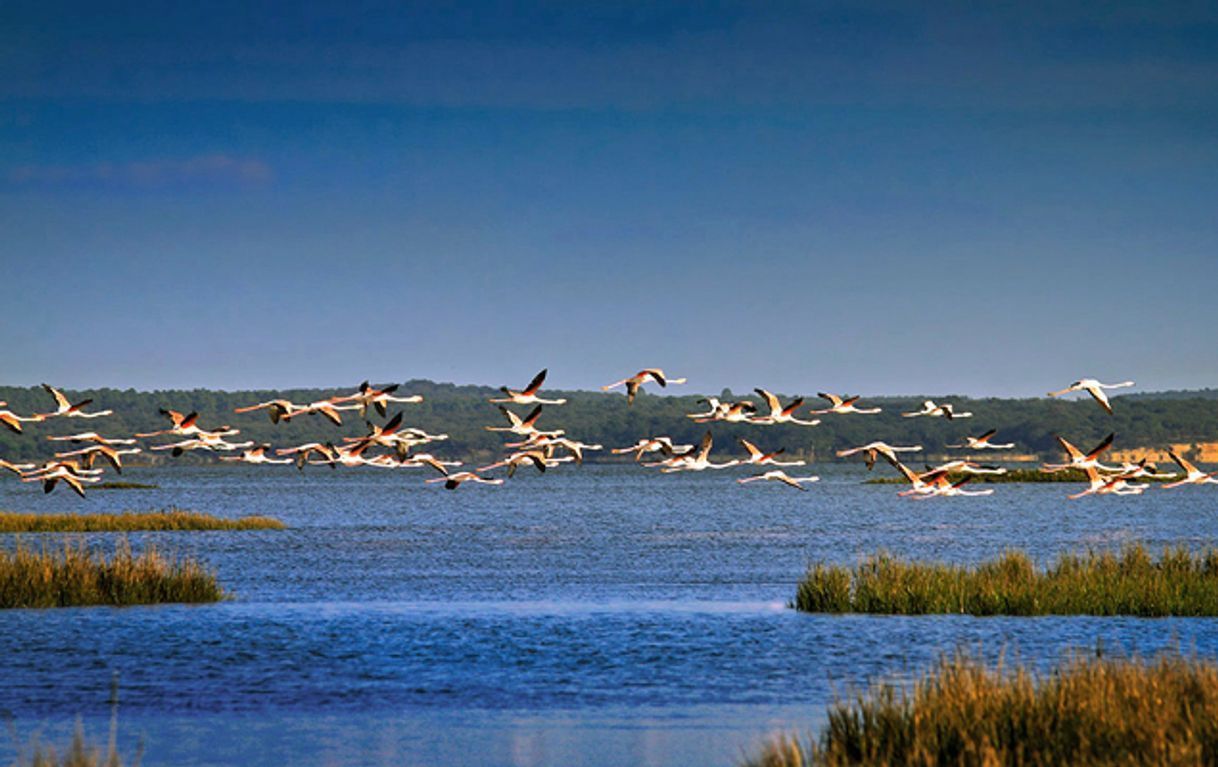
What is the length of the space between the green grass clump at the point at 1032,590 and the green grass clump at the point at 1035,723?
16.6 meters

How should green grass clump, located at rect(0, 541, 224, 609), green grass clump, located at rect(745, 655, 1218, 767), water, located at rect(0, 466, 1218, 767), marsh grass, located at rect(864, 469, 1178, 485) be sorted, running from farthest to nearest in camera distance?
marsh grass, located at rect(864, 469, 1178, 485)
green grass clump, located at rect(0, 541, 224, 609)
water, located at rect(0, 466, 1218, 767)
green grass clump, located at rect(745, 655, 1218, 767)

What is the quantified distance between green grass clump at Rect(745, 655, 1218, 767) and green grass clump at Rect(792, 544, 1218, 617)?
16.6 metres

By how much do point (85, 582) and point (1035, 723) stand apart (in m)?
25.0

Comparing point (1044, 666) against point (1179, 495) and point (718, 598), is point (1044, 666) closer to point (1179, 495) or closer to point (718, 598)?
point (718, 598)

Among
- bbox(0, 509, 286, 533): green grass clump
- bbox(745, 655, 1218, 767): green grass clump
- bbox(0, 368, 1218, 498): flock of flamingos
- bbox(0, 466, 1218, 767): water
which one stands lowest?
bbox(0, 466, 1218, 767): water

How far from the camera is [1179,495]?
15738 cm

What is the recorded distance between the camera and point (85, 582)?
1385 inches

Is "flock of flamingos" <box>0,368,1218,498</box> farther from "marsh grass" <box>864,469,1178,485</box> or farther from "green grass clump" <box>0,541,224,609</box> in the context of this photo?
"marsh grass" <box>864,469,1178,485</box>

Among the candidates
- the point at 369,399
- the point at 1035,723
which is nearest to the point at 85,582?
the point at 369,399

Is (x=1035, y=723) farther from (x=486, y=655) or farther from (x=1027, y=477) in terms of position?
(x=1027, y=477)

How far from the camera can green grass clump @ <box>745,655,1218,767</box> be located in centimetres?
1487

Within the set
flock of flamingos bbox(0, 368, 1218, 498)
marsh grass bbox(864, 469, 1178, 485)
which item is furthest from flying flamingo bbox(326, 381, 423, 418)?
marsh grass bbox(864, 469, 1178, 485)

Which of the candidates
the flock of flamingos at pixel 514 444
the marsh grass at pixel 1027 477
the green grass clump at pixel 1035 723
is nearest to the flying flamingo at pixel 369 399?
the flock of flamingos at pixel 514 444

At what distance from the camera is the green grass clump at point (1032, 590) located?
1304 inches
